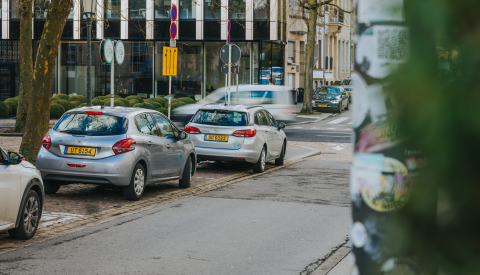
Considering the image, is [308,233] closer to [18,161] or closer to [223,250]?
[223,250]

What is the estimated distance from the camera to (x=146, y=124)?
11.0m

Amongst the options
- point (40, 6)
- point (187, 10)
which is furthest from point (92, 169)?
point (187, 10)

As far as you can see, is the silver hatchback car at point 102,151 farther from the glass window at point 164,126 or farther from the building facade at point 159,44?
the building facade at point 159,44

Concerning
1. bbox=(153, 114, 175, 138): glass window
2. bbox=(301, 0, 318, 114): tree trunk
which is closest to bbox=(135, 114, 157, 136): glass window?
bbox=(153, 114, 175, 138): glass window

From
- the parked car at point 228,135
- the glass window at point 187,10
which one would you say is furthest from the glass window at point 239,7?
the parked car at point 228,135

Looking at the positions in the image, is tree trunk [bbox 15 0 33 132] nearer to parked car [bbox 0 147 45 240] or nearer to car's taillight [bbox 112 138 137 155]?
car's taillight [bbox 112 138 137 155]

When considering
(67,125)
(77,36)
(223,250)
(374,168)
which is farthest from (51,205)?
(77,36)

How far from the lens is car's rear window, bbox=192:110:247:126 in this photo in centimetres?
1455

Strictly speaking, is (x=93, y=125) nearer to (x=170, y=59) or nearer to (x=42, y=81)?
(x=42, y=81)

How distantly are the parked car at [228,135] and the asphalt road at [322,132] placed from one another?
1024 centimetres

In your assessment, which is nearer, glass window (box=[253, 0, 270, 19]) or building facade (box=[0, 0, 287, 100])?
glass window (box=[253, 0, 270, 19])

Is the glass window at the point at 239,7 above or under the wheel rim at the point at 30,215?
above

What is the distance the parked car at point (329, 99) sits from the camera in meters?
41.7

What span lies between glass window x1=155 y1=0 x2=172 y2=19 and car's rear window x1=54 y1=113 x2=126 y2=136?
30456 millimetres
